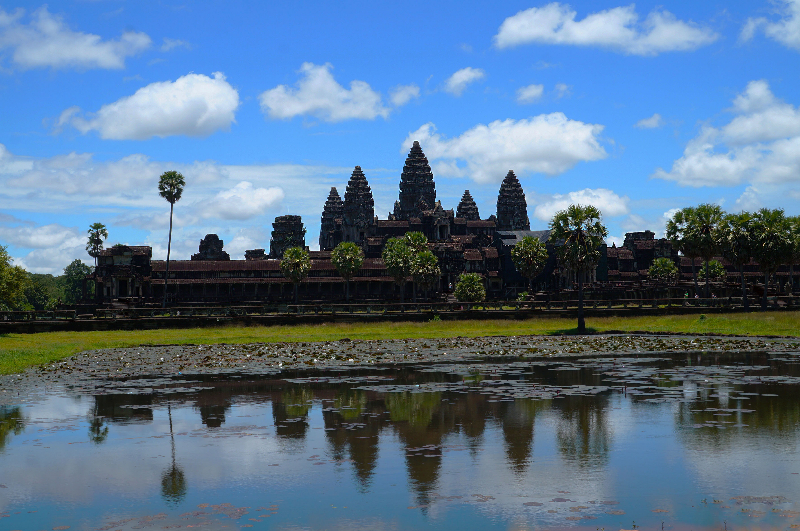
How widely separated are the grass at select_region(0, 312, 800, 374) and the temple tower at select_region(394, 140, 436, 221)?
352 feet

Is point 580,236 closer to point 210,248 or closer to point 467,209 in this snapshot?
point 210,248

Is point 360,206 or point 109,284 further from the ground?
point 360,206

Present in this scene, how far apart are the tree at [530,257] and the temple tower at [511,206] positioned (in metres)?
61.7

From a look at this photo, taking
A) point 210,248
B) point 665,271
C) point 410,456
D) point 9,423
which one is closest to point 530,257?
point 665,271

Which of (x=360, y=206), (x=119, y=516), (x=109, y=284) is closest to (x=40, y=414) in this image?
(x=119, y=516)

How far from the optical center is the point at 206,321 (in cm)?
6788

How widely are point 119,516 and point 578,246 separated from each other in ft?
184

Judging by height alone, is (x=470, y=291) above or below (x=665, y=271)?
below

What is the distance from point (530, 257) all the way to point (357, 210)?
215 ft

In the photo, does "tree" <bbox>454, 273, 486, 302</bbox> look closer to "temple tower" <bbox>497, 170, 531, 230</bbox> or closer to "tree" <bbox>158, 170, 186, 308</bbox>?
"tree" <bbox>158, 170, 186, 308</bbox>

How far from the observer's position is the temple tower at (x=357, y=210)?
548ft

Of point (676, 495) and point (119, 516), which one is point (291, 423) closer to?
point (119, 516)

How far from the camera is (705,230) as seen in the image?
86.9 meters

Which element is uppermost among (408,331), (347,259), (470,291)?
(347,259)
